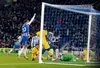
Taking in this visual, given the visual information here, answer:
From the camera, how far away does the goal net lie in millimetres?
11586

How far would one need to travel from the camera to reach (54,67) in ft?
31.6

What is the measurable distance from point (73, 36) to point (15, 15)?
1561cm

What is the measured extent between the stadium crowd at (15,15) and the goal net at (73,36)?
10.9 metres

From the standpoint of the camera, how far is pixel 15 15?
2742 cm

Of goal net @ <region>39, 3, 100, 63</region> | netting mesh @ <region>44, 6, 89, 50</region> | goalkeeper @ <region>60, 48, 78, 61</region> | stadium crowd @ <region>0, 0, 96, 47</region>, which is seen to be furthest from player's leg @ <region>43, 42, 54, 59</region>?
stadium crowd @ <region>0, 0, 96, 47</region>

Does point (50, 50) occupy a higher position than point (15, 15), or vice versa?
point (15, 15)

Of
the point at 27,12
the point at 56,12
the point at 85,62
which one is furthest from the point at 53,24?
the point at 27,12

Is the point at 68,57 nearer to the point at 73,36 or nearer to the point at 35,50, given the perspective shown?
the point at 73,36

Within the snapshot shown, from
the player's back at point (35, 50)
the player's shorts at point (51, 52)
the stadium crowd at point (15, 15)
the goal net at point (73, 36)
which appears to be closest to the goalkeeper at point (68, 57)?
the goal net at point (73, 36)

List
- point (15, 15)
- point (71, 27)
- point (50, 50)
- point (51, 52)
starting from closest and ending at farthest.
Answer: point (51, 52) → point (50, 50) → point (71, 27) → point (15, 15)

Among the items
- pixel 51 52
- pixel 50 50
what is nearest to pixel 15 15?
pixel 50 50

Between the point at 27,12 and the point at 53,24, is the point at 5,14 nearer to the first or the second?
the point at 27,12

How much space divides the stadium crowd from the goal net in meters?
10.9

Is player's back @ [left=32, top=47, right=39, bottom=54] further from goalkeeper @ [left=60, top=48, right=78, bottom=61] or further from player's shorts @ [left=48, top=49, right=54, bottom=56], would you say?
goalkeeper @ [left=60, top=48, right=78, bottom=61]
